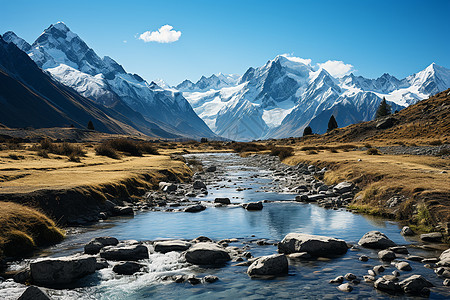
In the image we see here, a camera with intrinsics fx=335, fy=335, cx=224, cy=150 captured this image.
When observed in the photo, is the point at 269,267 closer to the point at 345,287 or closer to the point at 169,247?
the point at 345,287

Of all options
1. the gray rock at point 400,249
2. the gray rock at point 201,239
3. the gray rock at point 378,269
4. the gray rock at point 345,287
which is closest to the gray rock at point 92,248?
the gray rock at point 201,239

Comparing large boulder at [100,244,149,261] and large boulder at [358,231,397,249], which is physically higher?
large boulder at [358,231,397,249]

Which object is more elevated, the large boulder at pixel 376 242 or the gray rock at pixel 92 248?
the large boulder at pixel 376 242

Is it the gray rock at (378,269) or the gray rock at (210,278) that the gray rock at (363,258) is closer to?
the gray rock at (378,269)

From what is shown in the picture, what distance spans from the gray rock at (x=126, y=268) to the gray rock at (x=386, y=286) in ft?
31.2

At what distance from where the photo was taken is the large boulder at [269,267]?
44.9 feet

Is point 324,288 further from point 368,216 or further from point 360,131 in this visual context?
point 360,131

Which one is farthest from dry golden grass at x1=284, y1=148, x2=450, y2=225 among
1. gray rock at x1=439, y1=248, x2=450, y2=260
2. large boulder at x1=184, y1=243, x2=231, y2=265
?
large boulder at x1=184, y1=243, x2=231, y2=265

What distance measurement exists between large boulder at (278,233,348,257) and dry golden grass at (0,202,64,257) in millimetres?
12385

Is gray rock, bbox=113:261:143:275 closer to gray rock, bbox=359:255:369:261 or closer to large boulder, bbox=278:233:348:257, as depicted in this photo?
large boulder, bbox=278:233:348:257

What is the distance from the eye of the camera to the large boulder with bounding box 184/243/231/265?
50.0 feet

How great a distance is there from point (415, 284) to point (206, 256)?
27.2 ft

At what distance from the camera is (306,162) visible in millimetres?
56688

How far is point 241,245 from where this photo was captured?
17.9 m
